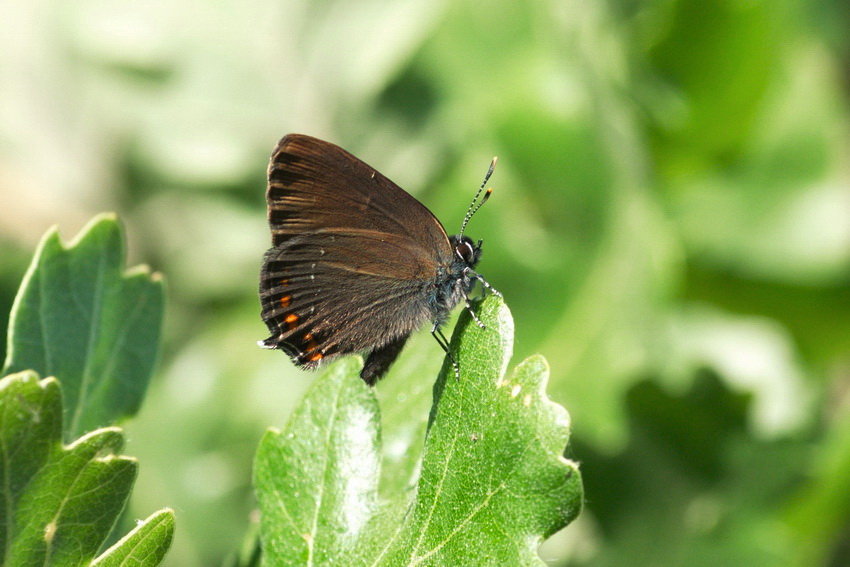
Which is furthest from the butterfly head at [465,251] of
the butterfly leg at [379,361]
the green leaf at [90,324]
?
the green leaf at [90,324]

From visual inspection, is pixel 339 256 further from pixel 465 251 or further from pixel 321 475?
pixel 321 475

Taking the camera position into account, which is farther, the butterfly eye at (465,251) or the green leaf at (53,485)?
the butterfly eye at (465,251)

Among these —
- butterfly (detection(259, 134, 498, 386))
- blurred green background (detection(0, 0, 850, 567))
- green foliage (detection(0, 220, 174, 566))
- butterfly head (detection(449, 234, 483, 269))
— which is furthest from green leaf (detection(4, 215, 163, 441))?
blurred green background (detection(0, 0, 850, 567))

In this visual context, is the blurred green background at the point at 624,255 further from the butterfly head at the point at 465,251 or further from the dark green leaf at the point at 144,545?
the dark green leaf at the point at 144,545

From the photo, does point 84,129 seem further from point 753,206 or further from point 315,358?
point 315,358

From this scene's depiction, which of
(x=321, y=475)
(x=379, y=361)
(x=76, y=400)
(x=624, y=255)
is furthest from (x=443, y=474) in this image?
(x=624, y=255)

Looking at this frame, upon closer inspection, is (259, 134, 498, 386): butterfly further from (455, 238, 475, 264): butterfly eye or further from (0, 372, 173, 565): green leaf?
(0, 372, 173, 565): green leaf
